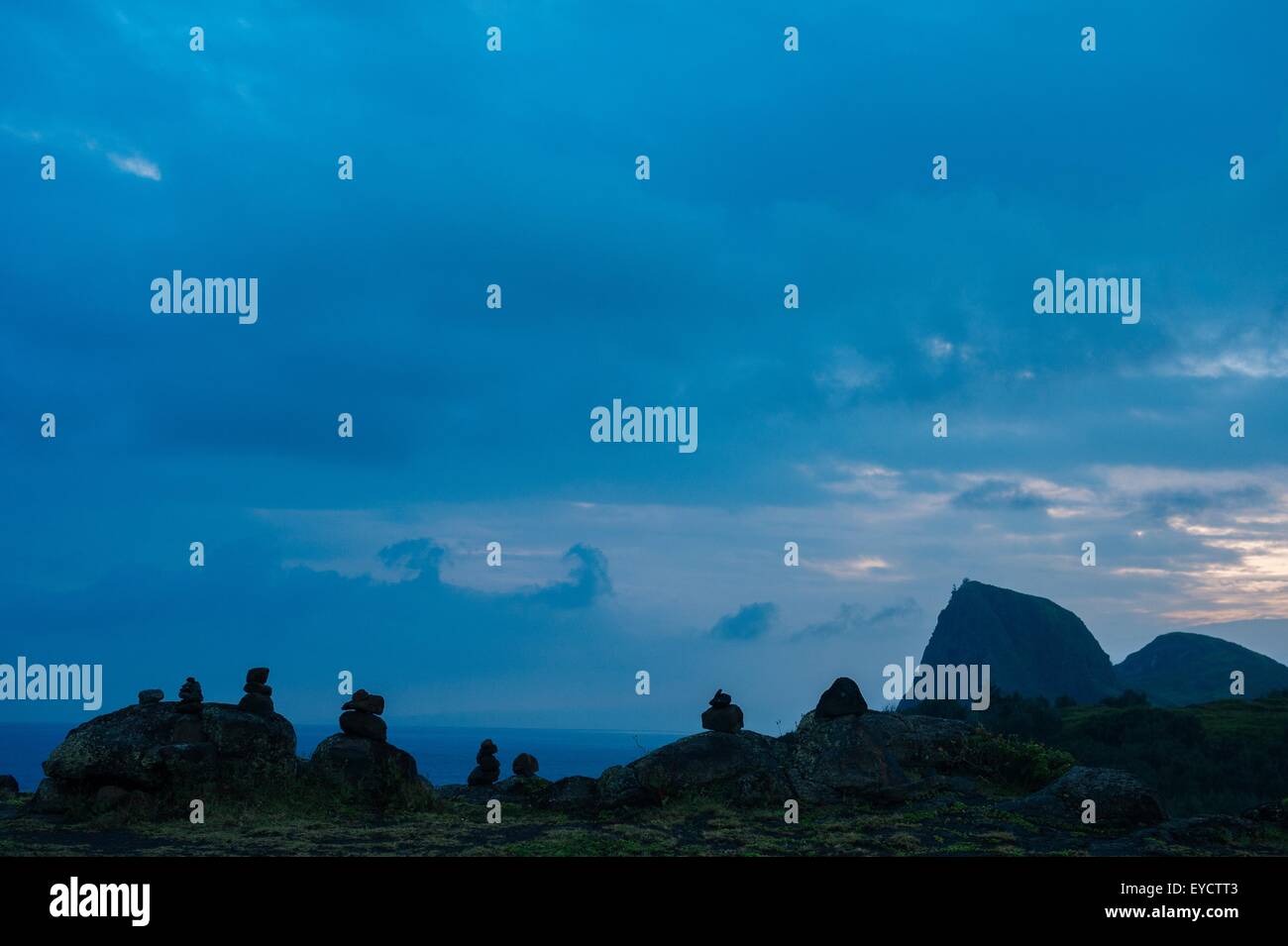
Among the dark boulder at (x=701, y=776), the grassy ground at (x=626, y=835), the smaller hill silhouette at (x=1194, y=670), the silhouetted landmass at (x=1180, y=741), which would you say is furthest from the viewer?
the smaller hill silhouette at (x=1194, y=670)

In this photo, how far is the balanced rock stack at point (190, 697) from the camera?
91.5 feet

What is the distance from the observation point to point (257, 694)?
29922 millimetres

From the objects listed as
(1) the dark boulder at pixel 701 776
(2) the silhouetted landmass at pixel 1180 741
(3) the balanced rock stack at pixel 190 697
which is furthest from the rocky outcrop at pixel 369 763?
(2) the silhouetted landmass at pixel 1180 741

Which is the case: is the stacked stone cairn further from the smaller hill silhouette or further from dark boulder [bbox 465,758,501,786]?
the smaller hill silhouette

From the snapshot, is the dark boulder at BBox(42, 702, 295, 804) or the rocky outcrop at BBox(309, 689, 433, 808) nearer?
the dark boulder at BBox(42, 702, 295, 804)

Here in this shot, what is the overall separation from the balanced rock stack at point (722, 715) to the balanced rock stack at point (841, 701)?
8.88 ft

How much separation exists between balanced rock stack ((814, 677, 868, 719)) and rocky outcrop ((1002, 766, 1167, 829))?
538 cm

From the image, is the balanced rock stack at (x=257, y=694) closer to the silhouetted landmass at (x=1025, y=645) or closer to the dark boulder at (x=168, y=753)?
the dark boulder at (x=168, y=753)

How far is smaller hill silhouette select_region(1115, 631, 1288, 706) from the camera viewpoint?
150 metres

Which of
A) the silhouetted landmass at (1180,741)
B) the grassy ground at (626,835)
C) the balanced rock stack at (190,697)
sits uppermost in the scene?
the balanced rock stack at (190,697)

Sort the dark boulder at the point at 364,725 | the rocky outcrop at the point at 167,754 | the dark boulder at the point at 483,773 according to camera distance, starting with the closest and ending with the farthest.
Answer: the rocky outcrop at the point at 167,754
the dark boulder at the point at 364,725
the dark boulder at the point at 483,773

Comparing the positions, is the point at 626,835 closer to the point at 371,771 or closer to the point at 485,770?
the point at 371,771

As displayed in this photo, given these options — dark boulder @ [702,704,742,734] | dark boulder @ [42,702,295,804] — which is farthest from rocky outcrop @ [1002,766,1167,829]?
dark boulder @ [42,702,295,804]
